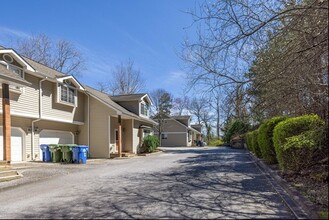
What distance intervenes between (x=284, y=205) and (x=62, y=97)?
17326mm

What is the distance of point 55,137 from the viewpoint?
21.3 meters

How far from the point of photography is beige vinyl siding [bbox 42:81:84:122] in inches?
759

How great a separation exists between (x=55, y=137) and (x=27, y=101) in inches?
175

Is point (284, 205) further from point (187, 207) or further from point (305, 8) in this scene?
point (305, 8)

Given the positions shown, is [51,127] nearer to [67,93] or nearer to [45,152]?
[45,152]

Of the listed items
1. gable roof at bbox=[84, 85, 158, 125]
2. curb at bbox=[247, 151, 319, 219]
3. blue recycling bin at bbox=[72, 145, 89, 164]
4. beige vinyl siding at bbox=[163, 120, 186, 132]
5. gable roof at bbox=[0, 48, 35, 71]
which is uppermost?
gable roof at bbox=[0, 48, 35, 71]

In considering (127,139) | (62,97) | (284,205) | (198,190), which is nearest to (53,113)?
(62,97)

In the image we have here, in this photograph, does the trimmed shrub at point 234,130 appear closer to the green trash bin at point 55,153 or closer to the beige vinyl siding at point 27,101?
the green trash bin at point 55,153

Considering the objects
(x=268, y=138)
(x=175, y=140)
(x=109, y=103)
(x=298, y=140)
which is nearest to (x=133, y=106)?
(x=109, y=103)

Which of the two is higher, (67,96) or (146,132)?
(67,96)

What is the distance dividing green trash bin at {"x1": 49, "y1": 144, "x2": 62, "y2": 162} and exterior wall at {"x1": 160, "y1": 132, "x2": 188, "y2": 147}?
1533 inches

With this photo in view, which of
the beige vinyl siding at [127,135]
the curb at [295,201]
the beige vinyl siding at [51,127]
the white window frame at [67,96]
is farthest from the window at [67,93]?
the curb at [295,201]

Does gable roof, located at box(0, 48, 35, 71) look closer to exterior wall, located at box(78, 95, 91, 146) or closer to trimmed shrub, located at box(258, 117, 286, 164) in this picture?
exterior wall, located at box(78, 95, 91, 146)

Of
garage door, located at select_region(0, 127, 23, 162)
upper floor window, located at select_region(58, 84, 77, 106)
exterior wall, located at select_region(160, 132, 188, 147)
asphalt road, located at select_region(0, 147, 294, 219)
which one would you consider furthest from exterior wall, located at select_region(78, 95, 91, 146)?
exterior wall, located at select_region(160, 132, 188, 147)
